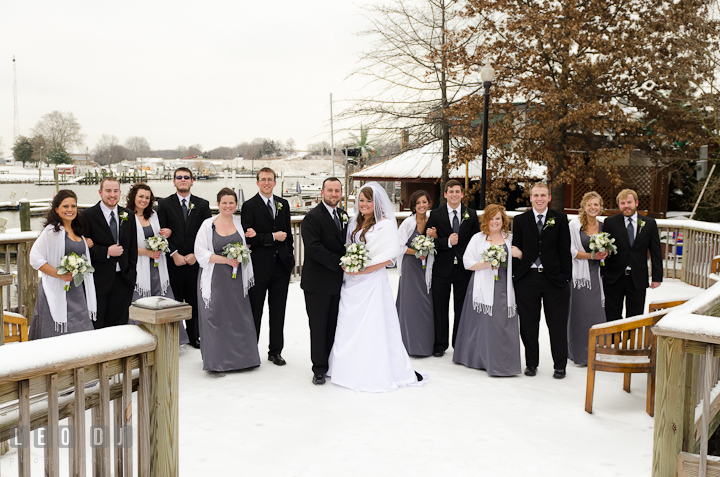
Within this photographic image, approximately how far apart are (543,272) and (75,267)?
450cm

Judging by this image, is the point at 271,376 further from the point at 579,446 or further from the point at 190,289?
the point at 579,446

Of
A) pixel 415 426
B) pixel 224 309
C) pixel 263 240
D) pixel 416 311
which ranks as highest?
pixel 263 240

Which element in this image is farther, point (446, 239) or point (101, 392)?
point (446, 239)

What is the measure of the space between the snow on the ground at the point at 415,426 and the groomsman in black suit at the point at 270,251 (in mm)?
551

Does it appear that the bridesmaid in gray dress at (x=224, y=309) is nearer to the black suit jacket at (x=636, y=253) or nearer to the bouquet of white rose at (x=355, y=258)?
the bouquet of white rose at (x=355, y=258)

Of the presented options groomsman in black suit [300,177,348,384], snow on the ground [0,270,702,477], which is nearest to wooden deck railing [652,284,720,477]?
snow on the ground [0,270,702,477]

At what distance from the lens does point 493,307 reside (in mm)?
6090

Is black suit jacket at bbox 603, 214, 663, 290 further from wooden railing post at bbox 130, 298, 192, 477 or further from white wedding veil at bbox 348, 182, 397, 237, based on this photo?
wooden railing post at bbox 130, 298, 192, 477

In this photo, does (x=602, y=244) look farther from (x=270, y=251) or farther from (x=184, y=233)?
(x=184, y=233)

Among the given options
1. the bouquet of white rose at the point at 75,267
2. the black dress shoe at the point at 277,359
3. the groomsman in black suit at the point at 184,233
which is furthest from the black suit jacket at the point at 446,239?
the bouquet of white rose at the point at 75,267

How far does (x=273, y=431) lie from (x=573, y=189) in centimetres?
1897

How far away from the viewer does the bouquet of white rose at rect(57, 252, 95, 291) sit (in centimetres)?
534

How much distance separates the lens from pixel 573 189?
2138 cm

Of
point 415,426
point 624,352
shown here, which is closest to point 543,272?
point 624,352
